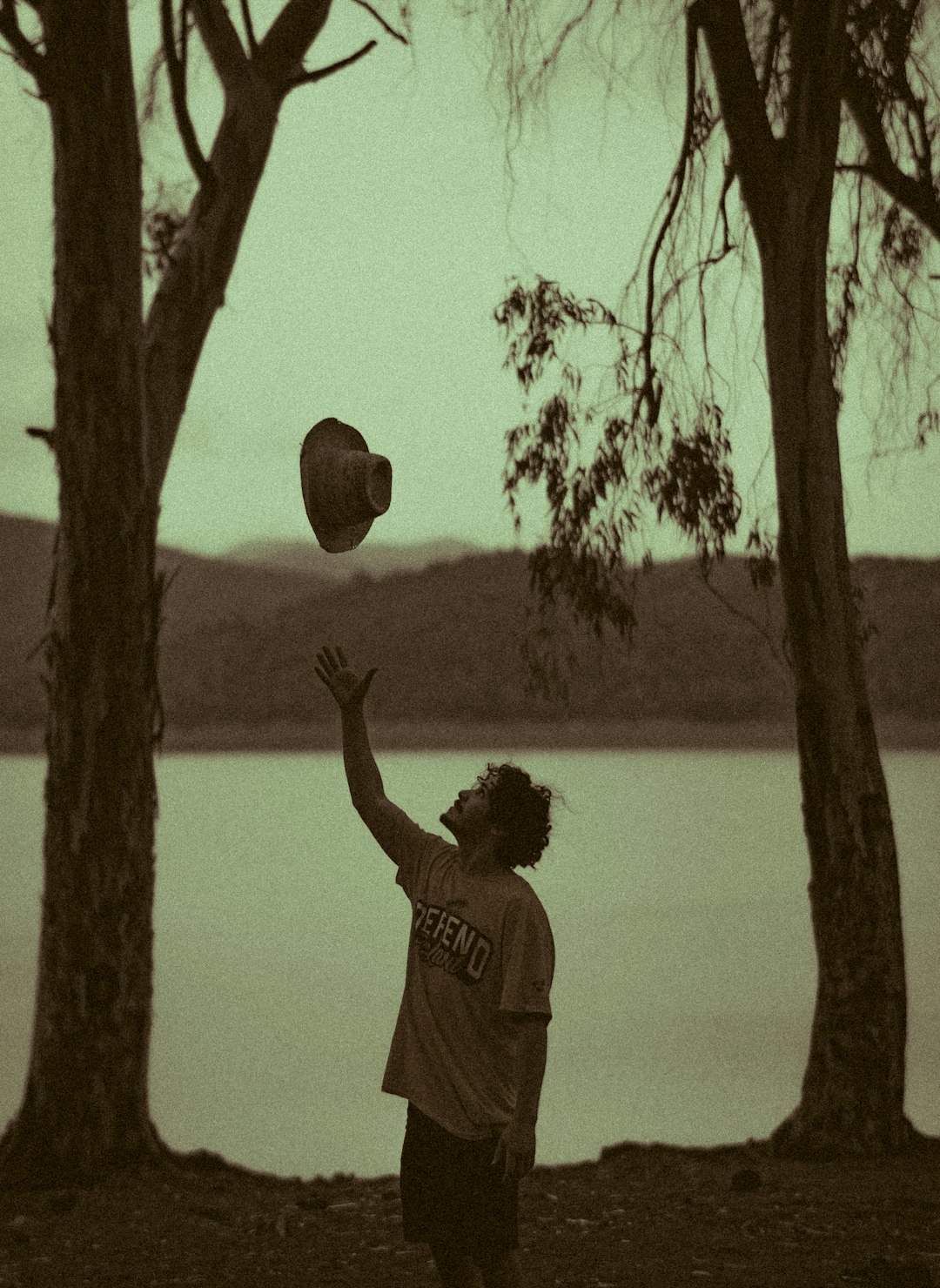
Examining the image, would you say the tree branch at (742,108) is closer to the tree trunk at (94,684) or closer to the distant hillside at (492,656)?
the tree trunk at (94,684)

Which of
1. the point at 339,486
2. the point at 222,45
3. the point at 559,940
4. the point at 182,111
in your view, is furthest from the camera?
the point at 559,940

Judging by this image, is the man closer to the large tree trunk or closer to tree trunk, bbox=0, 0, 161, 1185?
tree trunk, bbox=0, 0, 161, 1185

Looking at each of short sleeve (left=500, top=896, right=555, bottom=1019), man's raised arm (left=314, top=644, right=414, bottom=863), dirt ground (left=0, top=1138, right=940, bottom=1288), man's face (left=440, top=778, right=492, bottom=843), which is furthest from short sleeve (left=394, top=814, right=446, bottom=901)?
dirt ground (left=0, top=1138, right=940, bottom=1288)

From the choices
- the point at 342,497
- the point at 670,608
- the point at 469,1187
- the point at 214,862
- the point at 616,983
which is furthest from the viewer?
the point at 670,608

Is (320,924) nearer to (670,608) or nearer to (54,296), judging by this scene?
(54,296)

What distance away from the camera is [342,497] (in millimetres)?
5480

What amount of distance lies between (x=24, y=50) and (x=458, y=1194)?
609 centimetres

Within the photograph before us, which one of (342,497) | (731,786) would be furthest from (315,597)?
(342,497)

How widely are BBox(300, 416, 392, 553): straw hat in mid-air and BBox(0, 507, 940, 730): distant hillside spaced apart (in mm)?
38790

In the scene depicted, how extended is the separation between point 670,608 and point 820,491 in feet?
167

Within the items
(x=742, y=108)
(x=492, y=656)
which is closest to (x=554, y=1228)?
(x=742, y=108)

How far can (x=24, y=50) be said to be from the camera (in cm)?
897

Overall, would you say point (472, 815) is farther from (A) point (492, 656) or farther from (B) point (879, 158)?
(A) point (492, 656)

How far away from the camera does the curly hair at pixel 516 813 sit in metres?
4.61
